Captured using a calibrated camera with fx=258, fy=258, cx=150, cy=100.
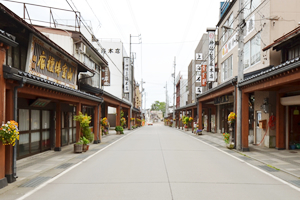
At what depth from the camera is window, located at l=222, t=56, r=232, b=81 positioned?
24047 millimetres

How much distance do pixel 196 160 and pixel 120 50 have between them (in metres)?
37.0

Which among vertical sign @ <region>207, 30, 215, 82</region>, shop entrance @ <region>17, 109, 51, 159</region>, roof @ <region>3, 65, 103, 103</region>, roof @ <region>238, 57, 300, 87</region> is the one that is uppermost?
vertical sign @ <region>207, 30, 215, 82</region>

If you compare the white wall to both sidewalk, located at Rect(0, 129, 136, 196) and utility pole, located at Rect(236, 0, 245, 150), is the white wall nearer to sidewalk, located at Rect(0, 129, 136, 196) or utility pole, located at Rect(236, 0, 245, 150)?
utility pole, located at Rect(236, 0, 245, 150)

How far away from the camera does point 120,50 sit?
45.7 m

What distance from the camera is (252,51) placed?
17969 millimetres

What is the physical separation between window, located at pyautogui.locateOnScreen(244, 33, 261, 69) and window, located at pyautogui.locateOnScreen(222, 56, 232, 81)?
4886mm

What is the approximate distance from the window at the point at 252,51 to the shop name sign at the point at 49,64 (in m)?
12.1

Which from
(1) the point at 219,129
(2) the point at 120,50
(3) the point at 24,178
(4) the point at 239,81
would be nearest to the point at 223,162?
(4) the point at 239,81

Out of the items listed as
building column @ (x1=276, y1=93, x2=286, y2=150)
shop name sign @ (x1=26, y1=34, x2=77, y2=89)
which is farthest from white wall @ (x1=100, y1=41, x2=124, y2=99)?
building column @ (x1=276, y1=93, x2=286, y2=150)

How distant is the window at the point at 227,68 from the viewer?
947 inches

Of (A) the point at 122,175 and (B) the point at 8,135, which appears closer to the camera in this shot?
(B) the point at 8,135

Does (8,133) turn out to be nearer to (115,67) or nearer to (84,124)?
(84,124)

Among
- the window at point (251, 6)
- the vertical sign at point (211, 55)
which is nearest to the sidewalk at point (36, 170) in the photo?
the window at point (251, 6)

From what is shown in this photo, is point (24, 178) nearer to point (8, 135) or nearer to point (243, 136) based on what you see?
point (8, 135)
